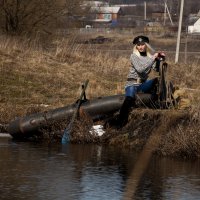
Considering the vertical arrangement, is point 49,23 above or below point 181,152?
above

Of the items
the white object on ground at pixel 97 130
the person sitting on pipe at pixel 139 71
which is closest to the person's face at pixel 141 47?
the person sitting on pipe at pixel 139 71

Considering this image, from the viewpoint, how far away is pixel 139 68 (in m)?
12.9

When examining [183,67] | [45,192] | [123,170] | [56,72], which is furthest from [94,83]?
[45,192]

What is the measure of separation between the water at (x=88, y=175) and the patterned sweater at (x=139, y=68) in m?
1.26

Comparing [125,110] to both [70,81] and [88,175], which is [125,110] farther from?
[70,81]

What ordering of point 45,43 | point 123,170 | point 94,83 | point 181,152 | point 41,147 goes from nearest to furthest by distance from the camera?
point 123,170
point 181,152
point 41,147
point 94,83
point 45,43

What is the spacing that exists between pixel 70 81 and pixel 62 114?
261 inches

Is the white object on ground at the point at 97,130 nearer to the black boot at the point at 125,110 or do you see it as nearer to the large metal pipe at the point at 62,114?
the large metal pipe at the point at 62,114

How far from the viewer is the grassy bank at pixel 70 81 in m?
12.0

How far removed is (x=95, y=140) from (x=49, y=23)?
838 inches

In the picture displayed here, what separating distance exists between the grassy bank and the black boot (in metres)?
0.15

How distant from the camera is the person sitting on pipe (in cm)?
1291

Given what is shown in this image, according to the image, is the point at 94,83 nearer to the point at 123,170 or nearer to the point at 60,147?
the point at 60,147

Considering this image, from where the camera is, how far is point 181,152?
1177cm
